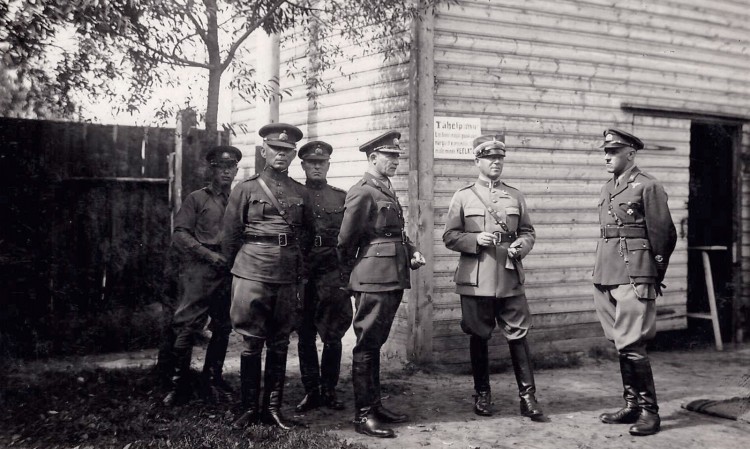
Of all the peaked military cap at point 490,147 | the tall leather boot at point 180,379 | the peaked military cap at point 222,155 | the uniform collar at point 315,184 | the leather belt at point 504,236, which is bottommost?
the tall leather boot at point 180,379

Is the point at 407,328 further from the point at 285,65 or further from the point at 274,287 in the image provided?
→ the point at 285,65

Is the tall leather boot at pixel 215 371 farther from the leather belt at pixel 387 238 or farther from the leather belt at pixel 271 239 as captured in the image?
the leather belt at pixel 387 238

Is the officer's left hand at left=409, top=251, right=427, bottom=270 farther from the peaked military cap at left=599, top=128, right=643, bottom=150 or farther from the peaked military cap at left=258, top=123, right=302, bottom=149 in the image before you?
the peaked military cap at left=599, top=128, right=643, bottom=150

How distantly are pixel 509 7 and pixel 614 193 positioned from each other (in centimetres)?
297

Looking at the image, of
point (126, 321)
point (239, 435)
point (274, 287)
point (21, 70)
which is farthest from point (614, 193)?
point (126, 321)

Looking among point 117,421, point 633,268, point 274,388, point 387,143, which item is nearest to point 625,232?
point 633,268

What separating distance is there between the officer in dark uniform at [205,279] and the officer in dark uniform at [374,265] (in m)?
1.17

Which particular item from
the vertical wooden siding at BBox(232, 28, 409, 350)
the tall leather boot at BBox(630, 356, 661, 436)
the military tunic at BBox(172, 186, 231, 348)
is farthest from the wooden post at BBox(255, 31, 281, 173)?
the tall leather boot at BBox(630, 356, 661, 436)

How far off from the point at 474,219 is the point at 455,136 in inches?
69.6

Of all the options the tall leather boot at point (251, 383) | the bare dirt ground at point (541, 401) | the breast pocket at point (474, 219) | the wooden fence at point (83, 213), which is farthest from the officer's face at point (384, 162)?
the wooden fence at point (83, 213)

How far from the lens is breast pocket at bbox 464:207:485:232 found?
18.4 ft

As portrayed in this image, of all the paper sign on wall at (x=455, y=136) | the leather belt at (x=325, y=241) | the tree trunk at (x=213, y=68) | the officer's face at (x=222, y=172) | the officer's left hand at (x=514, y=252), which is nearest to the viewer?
the officer's left hand at (x=514, y=252)

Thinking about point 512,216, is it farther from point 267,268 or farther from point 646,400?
point 267,268

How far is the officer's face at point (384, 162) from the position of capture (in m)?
5.29
